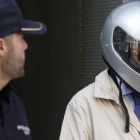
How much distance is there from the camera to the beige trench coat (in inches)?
107

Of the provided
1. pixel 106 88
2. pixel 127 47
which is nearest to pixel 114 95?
pixel 106 88

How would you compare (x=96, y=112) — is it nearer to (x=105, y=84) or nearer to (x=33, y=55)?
(x=105, y=84)

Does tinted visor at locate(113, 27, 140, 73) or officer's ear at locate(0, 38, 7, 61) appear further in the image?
tinted visor at locate(113, 27, 140, 73)

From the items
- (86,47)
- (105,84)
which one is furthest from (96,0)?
(105,84)

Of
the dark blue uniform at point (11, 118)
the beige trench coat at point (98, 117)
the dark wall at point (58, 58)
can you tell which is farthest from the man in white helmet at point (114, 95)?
the dark wall at point (58, 58)

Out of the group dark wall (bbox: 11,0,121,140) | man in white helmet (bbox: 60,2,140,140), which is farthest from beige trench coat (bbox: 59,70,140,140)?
dark wall (bbox: 11,0,121,140)

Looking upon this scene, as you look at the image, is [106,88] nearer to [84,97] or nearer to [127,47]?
[84,97]

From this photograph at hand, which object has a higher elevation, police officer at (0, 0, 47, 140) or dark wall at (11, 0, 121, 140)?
police officer at (0, 0, 47, 140)

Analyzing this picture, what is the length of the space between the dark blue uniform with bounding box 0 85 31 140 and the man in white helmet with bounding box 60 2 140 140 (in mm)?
510

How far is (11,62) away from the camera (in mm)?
2201

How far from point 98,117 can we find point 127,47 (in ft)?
1.88

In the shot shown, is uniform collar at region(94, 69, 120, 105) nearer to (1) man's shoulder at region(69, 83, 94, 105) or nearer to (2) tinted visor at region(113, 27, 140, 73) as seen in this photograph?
(1) man's shoulder at region(69, 83, 94, 105)

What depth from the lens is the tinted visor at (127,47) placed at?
9.71 feet

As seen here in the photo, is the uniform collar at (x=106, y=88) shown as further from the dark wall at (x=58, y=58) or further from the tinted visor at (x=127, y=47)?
the dark wall at (x=58, y=58)
